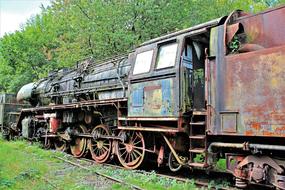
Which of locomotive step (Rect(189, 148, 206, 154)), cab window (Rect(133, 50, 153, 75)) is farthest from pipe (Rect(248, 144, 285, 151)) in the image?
cab window (Rect(133, 50, 153, 75))

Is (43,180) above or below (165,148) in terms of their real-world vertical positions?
below

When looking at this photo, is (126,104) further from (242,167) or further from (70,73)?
(70,73)

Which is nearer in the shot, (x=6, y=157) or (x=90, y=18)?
(x=6, y=157)

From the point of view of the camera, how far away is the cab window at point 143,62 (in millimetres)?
7727

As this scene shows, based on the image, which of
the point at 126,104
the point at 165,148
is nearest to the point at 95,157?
the point at 126,104

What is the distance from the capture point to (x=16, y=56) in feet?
90.6

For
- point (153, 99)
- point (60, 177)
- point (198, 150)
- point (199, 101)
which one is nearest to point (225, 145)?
point (198, 150)

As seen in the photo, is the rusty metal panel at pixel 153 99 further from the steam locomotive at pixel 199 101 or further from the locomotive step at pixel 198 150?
the locomotive step at pixel 198 150

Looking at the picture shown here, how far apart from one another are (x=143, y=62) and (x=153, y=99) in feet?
3.50

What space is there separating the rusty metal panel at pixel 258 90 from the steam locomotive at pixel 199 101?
0.05ft

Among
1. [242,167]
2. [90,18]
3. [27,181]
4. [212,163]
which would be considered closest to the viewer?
[242,167]

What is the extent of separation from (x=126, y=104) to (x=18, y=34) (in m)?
22.9

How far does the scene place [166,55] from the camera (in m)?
7.35

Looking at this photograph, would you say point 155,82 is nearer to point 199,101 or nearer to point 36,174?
point 199,101
